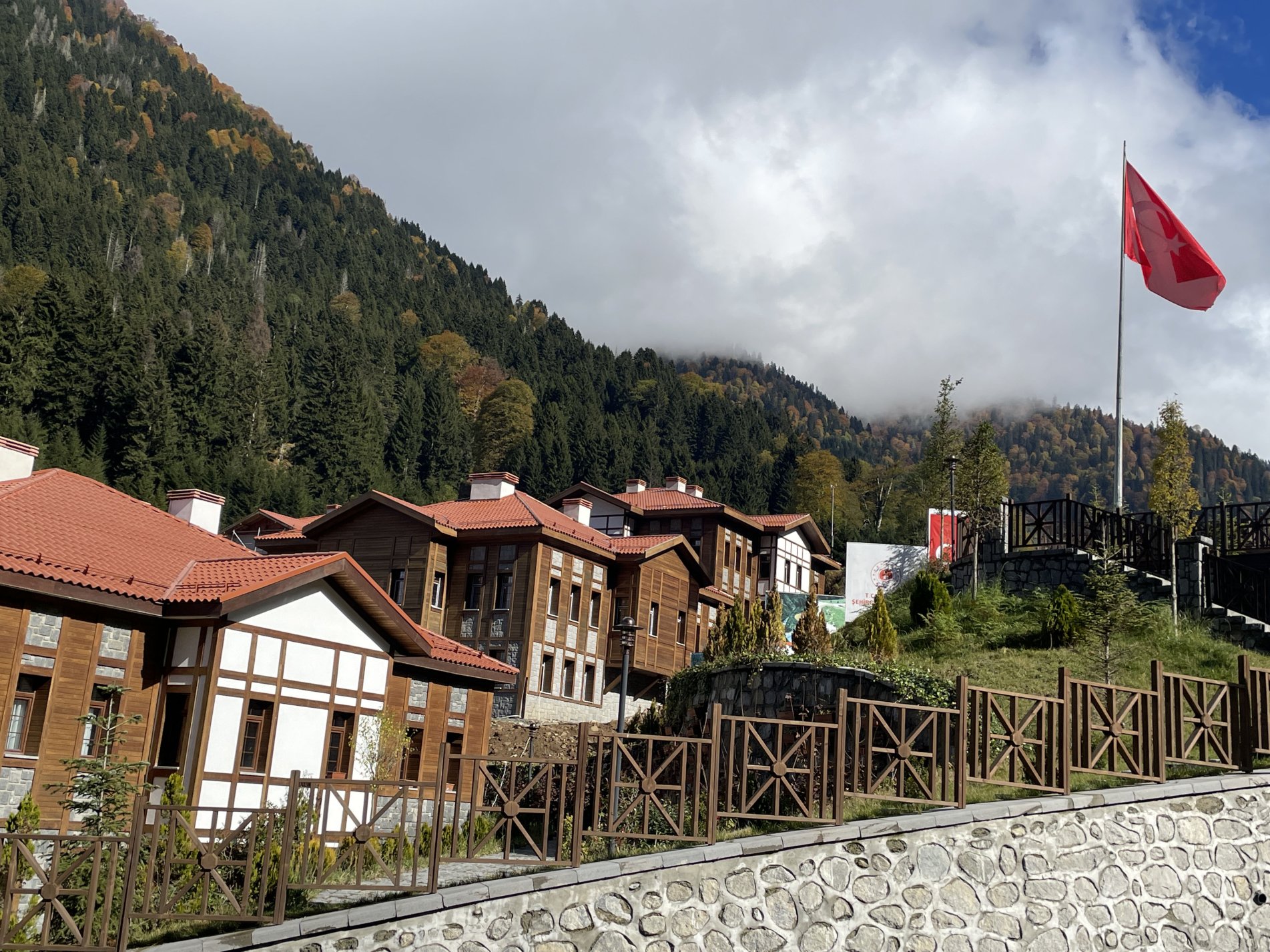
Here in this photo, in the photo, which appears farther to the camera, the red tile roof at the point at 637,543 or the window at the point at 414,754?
the red tile roof at the point at 637,543

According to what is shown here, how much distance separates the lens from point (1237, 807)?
39.2 feet

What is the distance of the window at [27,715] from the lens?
17062 millimetres

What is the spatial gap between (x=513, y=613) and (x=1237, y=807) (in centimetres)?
2461

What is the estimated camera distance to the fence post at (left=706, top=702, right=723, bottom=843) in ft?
36.1

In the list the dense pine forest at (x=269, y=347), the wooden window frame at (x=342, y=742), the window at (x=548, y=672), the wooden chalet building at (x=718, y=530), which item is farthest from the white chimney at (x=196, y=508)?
the dense pine forest at (x=269, y=347)

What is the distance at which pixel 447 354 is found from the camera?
106125 millimetres

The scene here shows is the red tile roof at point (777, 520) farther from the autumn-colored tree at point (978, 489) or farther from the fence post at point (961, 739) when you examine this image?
the fence post at point (961, 739)

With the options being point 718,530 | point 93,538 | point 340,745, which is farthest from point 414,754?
point 718,530

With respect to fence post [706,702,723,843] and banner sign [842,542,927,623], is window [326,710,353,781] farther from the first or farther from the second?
banner sign [842,542,927,623]

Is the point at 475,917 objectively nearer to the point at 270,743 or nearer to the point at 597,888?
the point at 597,888

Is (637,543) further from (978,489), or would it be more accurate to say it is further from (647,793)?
(647,793)

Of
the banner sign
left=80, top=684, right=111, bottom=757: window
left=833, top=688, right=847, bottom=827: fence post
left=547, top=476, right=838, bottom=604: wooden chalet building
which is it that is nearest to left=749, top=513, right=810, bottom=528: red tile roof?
left=547, top=476, right=838, bottom=604: wooden chalet building

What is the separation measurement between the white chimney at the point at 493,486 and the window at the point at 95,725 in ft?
68.0

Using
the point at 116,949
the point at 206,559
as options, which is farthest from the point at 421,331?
the point at 116,949
